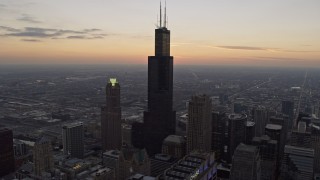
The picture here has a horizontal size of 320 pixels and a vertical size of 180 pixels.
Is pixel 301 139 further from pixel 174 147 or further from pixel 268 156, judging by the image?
pixel 174 147

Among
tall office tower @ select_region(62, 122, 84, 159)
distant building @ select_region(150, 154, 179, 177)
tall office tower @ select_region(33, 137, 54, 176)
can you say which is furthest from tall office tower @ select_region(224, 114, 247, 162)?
tall office tower @ select_region(33, 137, 54, 176)

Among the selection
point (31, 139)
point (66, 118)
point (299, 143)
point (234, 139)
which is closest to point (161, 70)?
Answer: point (234, 139)

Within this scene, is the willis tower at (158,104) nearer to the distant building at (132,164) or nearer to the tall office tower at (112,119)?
the tall office tower at (112,119)

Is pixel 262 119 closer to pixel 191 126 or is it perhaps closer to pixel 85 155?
pixel 191 126

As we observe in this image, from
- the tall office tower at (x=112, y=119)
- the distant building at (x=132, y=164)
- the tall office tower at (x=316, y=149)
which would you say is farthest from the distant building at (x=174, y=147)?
the tall office tower at (x=316, y=149)

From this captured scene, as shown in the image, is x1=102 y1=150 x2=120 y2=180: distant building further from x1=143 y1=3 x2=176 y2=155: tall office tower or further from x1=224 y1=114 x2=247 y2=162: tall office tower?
x1=224 y1=114 x2=247 y2=162: tall office tower

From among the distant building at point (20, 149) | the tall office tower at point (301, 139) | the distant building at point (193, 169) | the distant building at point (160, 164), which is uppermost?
the distant building at point (193, 169)
